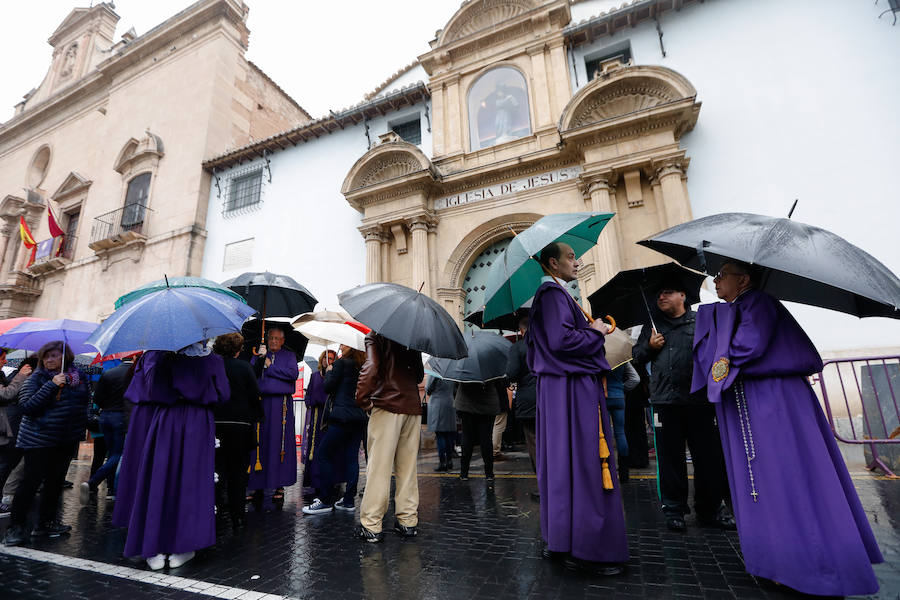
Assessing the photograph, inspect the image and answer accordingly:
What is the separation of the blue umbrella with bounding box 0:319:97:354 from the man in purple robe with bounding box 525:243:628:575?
4400 mm

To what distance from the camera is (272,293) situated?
19.0ft

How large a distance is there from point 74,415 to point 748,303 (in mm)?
5365

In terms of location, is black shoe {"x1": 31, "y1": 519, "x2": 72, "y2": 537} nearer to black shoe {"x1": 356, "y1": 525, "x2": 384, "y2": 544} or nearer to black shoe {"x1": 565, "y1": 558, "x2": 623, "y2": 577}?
black shoe {"x1": 356, "y1": 525, "x2": 384, "y2": 544}

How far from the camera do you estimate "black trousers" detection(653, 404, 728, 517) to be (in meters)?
3.50

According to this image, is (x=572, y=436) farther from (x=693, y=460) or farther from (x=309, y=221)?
(x=309, y=221)

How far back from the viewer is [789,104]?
8.55 metres

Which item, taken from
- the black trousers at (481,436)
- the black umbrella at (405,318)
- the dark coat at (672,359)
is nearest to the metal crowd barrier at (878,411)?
the dark coat at (672,359)

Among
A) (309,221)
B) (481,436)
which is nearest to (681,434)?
(481,436)

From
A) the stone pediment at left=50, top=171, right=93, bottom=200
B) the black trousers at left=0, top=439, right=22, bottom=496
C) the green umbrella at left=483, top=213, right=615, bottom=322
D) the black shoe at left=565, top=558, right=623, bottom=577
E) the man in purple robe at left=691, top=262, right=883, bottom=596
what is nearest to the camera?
the man in purple robe at left=691, top=262, right=883, bottom=596

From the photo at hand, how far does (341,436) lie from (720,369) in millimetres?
3275

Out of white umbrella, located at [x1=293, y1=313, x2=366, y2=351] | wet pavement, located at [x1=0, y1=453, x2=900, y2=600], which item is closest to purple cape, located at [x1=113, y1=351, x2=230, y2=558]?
wet pavement, located at [x1=0, y1=453, x2=900, y2=600]

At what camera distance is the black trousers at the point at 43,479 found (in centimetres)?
366

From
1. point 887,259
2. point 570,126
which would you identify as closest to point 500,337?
point 570,126

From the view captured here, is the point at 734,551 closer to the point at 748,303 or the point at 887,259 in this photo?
the point at 748,303
